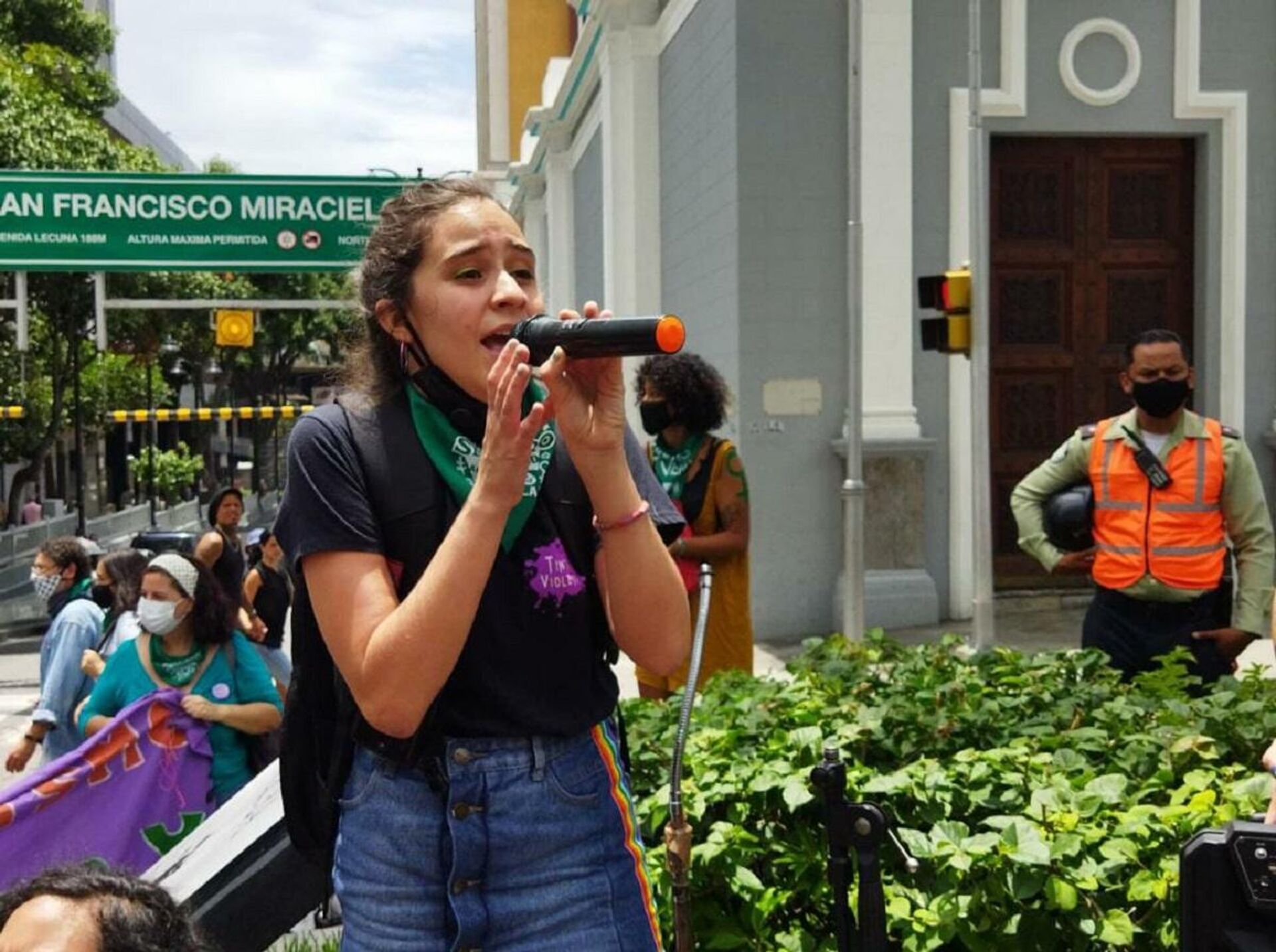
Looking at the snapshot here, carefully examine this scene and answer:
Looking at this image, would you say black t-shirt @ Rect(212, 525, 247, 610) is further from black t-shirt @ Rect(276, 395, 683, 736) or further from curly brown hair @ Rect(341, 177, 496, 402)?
black t-shirt @ Rect(276, 395, 683, 736)

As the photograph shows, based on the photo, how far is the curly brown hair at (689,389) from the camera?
20.1 ft

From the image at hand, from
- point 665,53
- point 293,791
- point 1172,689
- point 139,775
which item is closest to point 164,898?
point 293,791

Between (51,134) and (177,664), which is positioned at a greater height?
(51,134)

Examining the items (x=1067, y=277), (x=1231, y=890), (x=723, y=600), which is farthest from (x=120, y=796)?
(x=1067, y=277)

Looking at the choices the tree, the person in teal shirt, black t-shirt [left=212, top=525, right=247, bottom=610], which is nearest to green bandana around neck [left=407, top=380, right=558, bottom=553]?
the person in teal shirt

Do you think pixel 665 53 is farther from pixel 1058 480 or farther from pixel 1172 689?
pixel 1172 689

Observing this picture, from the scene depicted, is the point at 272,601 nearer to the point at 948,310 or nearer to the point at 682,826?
the point at 948,310

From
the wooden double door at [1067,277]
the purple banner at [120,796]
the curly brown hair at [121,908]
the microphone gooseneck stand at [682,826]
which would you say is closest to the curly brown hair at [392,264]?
the microphone gooseneck stand at [682,826]

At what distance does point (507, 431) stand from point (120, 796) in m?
4.03

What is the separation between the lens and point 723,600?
20.3 feet

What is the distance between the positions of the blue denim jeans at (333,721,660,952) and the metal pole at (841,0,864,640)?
8490 mm

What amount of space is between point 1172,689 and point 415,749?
9.52ft

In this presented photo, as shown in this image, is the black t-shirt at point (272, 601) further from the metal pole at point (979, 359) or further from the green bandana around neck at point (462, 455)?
the green bandana around neck at point (462, 455)

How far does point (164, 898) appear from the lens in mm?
2033
